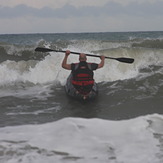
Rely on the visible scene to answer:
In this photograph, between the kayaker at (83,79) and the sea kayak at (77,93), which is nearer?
the kayaker at (83,79)

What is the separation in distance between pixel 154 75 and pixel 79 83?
11.7 feet

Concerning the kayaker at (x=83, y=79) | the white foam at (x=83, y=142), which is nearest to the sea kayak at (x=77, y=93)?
the kayaker at (x=83, y=79)

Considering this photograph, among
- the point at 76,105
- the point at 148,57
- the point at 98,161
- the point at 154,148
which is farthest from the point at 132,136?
the point at 148,57

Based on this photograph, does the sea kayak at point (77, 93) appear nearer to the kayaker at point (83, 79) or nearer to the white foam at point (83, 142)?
the kayaker at point (83, 79)

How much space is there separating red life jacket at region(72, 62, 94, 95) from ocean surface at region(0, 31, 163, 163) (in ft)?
1.10

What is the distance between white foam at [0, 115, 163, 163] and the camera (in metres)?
3.83

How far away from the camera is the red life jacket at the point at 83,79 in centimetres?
683

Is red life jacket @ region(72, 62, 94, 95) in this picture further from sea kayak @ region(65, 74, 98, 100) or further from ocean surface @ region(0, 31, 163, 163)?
ocean surface @ region(0, 31, 163, 163)

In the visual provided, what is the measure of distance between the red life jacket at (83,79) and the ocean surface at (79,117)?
34 centimetres

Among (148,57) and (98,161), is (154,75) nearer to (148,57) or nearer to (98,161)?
(148,57)

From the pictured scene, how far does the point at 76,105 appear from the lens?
6797 mm

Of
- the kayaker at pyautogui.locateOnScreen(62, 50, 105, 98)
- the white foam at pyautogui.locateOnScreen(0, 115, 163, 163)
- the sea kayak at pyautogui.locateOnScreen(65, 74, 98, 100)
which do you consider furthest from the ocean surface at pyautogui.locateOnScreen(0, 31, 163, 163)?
the kayaker at pyautogui.locateOnScreen(62, 50, 105, 98)

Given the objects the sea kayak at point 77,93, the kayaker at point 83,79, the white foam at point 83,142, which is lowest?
the white foam at point 83,142

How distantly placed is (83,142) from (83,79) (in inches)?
104
